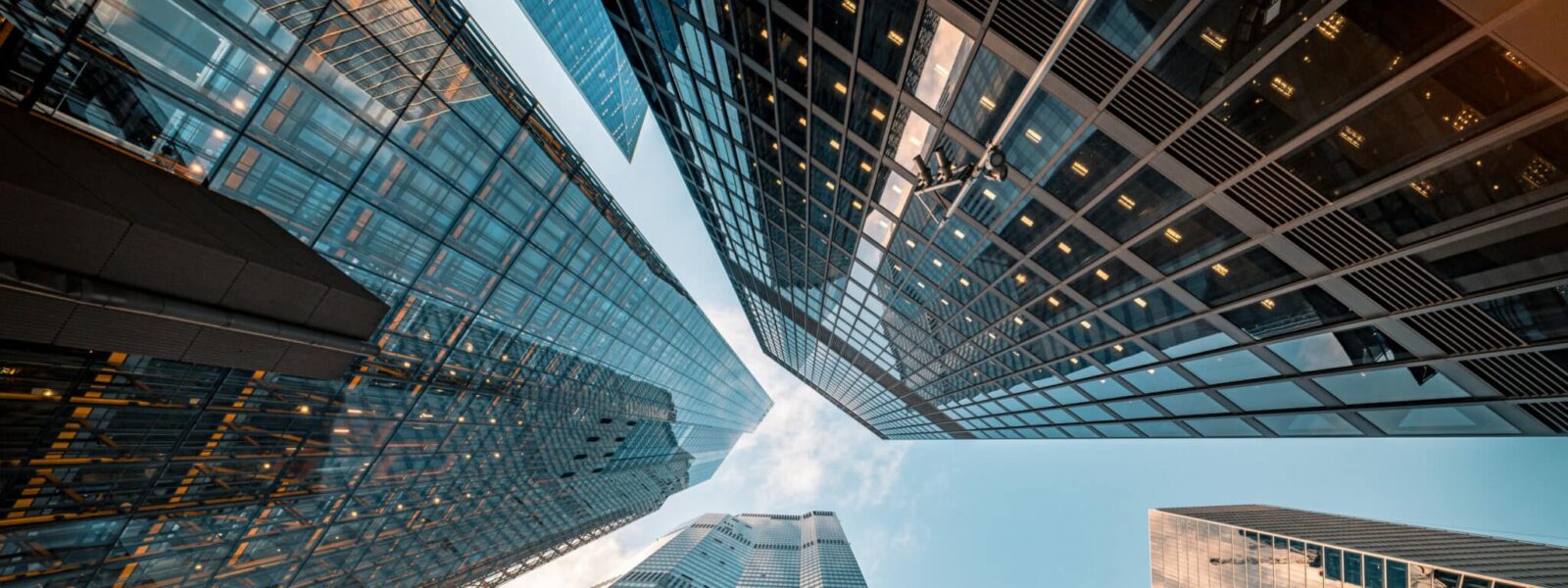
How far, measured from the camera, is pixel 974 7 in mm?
→ 10820

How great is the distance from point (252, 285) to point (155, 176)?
68.7 inches

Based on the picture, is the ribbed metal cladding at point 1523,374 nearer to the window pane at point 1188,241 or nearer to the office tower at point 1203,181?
the office tower at point 1203,181

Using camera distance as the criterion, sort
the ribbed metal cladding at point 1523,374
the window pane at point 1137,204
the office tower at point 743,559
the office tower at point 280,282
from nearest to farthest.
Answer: the office tower at point 280,282 → the ribbed metal cladding at point 1523,374 → the window pane at point 1137,204 → the office tower at point 743,559

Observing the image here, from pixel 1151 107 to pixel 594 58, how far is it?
124446mm

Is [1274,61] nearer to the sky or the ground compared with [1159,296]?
nearer to the sky

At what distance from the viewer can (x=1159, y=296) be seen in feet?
49.8

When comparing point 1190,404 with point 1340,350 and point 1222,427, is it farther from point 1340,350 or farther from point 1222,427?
point 1340,350

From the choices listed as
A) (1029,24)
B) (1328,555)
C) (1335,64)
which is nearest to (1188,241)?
(1335,64)

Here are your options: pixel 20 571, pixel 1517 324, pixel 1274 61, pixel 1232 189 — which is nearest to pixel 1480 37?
pixel 1274 61

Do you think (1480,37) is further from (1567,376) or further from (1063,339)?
(1063,339)

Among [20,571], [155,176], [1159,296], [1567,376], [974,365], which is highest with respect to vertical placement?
[1567,376]

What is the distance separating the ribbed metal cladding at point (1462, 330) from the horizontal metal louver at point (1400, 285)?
45 centimetres

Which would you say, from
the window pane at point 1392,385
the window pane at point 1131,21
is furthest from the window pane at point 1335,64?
the window pane at point 1392,385

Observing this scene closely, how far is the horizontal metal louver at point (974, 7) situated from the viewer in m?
10.7
